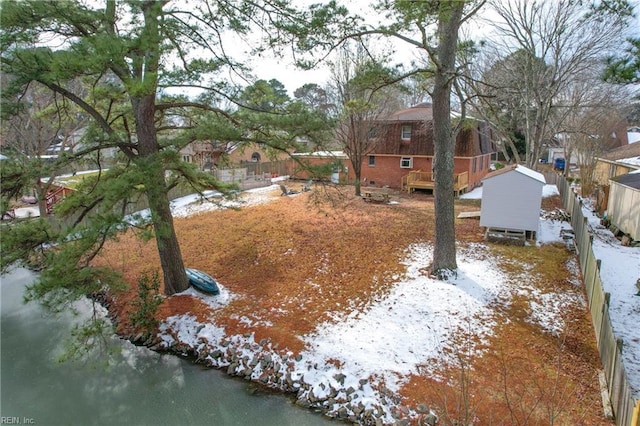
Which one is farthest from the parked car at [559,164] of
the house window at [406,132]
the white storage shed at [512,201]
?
the white storage shed at [512,201]

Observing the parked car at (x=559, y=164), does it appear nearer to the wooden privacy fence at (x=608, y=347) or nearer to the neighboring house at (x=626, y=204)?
the neighboring house at (x=626, y=204)

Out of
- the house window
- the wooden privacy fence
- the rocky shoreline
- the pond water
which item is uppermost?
the house window

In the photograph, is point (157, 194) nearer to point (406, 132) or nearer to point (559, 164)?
point (406, 132)

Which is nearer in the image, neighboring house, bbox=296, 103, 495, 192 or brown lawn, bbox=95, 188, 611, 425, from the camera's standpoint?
brown lawn, bbox=95, 188, 611, 425

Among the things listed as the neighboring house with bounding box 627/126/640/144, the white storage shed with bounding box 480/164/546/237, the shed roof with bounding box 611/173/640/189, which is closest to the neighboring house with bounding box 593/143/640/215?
the shed roof with bounding box 611/173/640/189

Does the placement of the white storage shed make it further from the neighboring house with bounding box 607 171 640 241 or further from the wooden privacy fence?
the neighboring house with bounding box 607 171 640 241

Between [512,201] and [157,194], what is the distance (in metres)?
10.5

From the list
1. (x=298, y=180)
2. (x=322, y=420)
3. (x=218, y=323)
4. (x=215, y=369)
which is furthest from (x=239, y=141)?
(x=298, y=180)

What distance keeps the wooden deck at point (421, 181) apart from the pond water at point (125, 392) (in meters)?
16.7

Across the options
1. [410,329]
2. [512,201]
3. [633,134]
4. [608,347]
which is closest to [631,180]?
[512,201]

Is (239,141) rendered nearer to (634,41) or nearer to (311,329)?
(311,329)

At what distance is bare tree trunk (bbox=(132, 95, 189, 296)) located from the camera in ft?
23.2

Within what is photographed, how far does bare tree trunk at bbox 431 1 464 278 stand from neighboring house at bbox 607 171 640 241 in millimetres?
7425

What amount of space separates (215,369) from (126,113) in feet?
21.6
